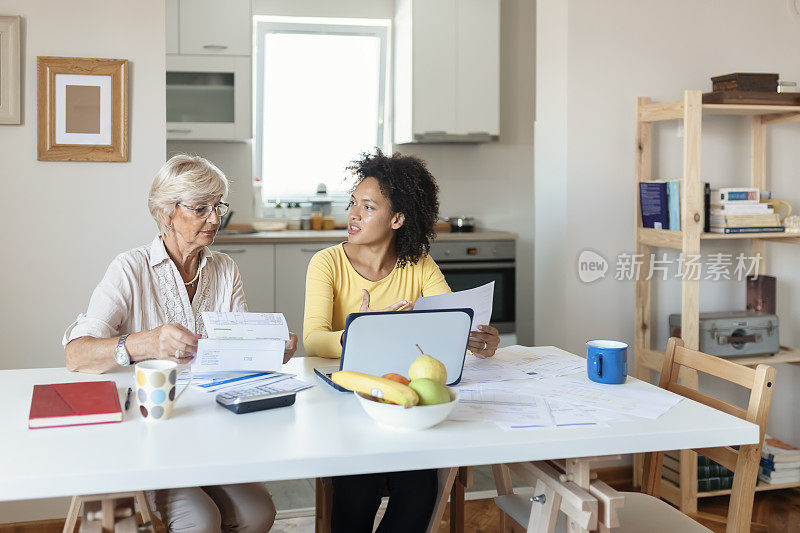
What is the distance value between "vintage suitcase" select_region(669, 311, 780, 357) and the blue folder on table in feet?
5.75

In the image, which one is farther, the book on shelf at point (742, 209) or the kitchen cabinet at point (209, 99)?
the kitchen cabinet at point (209, 99)

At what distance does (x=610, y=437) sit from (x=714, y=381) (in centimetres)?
227

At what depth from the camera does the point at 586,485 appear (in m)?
1.54

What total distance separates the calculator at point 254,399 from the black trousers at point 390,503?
1.58 feet

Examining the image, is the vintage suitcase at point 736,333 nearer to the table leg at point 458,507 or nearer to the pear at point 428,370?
the table leg at point 458,507

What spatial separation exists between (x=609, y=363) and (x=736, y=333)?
1.63 m

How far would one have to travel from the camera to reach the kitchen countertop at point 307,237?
15.1 feet

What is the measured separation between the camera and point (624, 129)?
3316 mm

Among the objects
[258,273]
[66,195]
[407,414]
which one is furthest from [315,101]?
[407,414]

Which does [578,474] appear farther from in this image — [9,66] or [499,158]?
[499,158]

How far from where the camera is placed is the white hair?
2170mm

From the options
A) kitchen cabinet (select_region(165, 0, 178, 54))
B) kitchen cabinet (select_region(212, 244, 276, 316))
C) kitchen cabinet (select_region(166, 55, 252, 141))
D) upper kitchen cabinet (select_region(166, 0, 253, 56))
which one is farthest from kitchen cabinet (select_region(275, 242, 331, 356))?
kitchen cabinet (select_region(165, 0, 178, 54))

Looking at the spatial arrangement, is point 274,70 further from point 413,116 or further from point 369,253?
point 369,253

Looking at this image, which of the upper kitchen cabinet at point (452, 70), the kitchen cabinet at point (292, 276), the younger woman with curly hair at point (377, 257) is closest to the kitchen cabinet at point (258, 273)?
the kitchen cabinet at point (292, 276)
